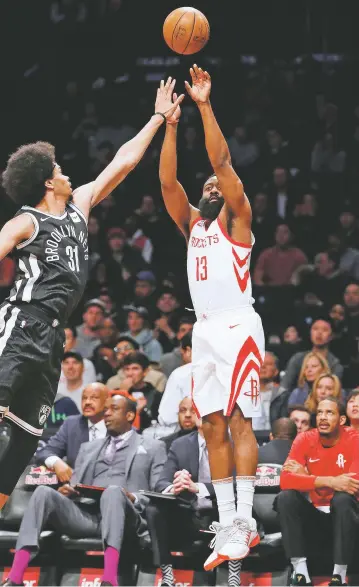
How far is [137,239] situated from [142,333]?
2.75 metres

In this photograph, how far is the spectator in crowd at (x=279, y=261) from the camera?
13.4m

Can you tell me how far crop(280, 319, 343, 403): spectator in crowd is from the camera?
1055 centimetres

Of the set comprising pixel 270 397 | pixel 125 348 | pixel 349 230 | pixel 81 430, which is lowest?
pixel 81 430

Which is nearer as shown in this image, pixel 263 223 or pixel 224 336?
pixel 224 336

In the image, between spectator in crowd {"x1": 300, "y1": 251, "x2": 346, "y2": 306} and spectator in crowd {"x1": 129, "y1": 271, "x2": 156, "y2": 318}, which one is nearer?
spectator in crowd {"x1": 300, "y1": 251, "x2": 346, "y2": 306}

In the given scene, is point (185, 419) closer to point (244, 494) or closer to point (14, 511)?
point (14, 511)

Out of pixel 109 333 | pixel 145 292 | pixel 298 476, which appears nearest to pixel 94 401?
pixel 298 476

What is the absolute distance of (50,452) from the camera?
9531 millimetres

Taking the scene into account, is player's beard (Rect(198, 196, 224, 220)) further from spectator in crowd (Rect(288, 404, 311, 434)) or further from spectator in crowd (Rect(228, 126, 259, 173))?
spectator in crowd (Rect(228, 126, 259, 173))

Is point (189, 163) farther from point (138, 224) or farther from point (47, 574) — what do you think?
point (47, 574)

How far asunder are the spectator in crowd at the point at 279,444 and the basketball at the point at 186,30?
136 inches

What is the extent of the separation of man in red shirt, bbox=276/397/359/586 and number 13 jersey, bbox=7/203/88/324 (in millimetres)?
3168

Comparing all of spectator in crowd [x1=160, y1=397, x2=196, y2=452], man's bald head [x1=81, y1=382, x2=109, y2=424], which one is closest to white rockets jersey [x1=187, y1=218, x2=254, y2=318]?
spectator in crowd [x1=160, y1=397, x2=196, y2=452]

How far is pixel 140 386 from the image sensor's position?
1048cm
